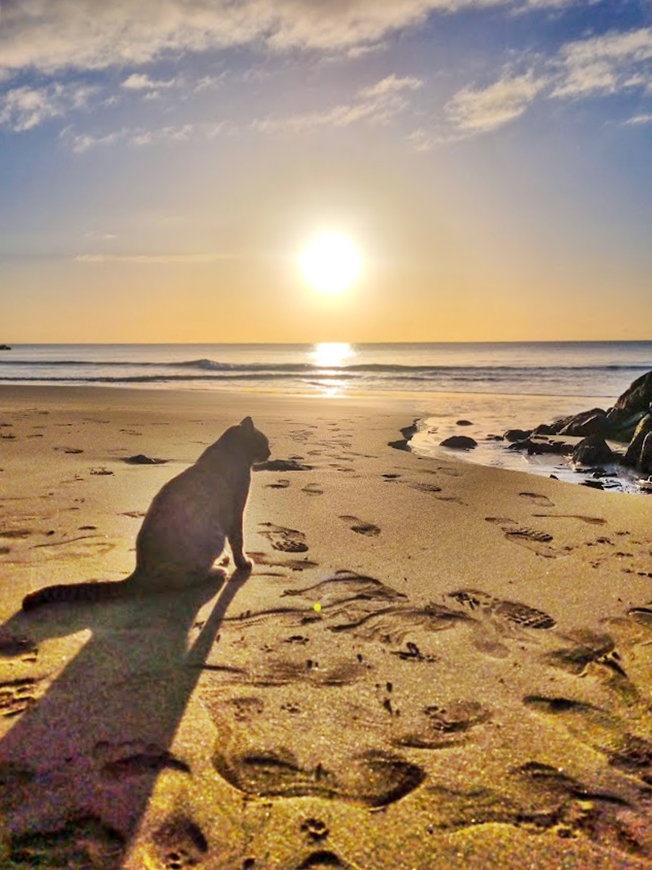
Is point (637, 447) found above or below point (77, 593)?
above

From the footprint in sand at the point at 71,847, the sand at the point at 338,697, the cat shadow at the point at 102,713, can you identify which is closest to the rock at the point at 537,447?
the sand at the point at 338,697

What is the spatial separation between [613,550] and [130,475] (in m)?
5.14

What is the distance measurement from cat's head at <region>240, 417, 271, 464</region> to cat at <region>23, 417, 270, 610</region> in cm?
25

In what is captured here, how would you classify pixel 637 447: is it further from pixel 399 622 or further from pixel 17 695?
pixel 17 695

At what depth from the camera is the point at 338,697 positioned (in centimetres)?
292

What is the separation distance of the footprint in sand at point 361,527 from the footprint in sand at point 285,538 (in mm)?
486

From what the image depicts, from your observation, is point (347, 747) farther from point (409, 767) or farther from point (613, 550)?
point (613, 550)

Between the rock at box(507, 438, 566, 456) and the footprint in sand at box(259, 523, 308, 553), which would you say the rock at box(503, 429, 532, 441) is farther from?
the footprint in sand at box(259, 523, 308, 553)

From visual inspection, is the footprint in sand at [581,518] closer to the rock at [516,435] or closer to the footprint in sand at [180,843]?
the footprint in sand at [180,843]

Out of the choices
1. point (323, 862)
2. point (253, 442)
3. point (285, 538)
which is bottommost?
point (323, 862)

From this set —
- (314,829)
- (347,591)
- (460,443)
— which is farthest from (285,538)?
(460,443)

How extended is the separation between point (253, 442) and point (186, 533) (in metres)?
1.45

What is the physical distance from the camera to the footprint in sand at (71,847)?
1.96 metres

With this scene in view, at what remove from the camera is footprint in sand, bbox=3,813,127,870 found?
77.1 inches
